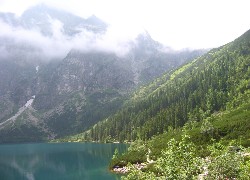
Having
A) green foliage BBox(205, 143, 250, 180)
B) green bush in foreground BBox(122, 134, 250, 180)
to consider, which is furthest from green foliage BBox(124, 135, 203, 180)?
green foliage BBox(205, 143, 250, 180)


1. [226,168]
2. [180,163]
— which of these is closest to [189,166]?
[180,163]

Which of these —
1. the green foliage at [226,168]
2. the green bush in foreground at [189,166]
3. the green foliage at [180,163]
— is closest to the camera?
the green foliage at [180,163]

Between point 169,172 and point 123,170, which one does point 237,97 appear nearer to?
point 123,170

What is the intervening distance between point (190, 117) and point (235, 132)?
253ft

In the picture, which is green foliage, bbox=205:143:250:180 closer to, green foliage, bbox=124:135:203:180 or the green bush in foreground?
the green bush in foreground

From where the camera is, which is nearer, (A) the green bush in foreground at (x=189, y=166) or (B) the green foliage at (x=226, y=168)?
(A) the green bush in foreground at (x=189, y=166)

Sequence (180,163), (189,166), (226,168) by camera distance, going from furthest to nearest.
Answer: (226,168) → (180,163) → (189,166)

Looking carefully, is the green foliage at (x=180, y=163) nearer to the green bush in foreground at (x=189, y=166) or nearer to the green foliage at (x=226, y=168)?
the green bush in foreground at (x=189, y=166)

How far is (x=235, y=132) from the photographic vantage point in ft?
388

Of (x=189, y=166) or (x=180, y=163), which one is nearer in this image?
(x=189, y=166)

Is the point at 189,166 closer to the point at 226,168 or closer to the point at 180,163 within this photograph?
the point at 180,163

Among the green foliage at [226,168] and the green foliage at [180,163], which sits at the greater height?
the green foliage at [180,163]

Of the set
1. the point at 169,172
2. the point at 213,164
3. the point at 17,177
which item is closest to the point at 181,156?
the point at 169,172

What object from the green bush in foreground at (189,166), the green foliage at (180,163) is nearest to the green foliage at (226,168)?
the green bush in foreground at (189,166)
